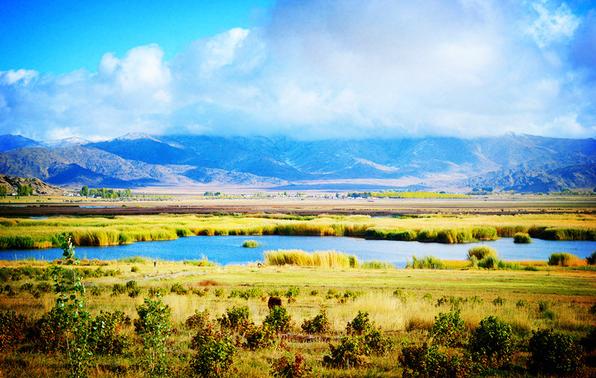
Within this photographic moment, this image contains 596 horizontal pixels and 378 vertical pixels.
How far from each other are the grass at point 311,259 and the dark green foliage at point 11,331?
30.8 metres

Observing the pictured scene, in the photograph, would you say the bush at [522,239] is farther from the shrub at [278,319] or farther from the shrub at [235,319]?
the shrub at [235,319]

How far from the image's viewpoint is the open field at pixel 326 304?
13.2 meters

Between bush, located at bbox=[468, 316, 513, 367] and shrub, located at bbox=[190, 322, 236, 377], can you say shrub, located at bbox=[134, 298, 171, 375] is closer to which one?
shrub, located at bbox=[190, 322, 236, 377]

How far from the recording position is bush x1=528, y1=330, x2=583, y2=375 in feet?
40.0

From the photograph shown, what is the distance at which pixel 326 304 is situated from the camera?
893 inches

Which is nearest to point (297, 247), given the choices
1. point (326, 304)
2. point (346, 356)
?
point (326, 304)

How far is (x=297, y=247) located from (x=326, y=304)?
43732 mm

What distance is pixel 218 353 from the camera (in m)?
11.4

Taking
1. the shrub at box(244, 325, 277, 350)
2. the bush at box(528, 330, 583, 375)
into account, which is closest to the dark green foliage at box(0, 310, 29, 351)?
the shrub at box(244, 325, 277, 350)

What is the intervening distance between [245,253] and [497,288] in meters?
35.5

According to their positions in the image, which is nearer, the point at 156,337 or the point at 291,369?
the point at 156,337

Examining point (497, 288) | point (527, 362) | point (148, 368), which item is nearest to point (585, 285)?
point (497, 288)

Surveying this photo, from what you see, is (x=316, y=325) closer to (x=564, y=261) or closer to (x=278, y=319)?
(x=278, y=319)

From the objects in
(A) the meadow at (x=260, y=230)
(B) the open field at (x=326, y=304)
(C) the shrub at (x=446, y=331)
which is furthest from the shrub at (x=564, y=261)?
(C) the shrub at (x=446, y=331)
